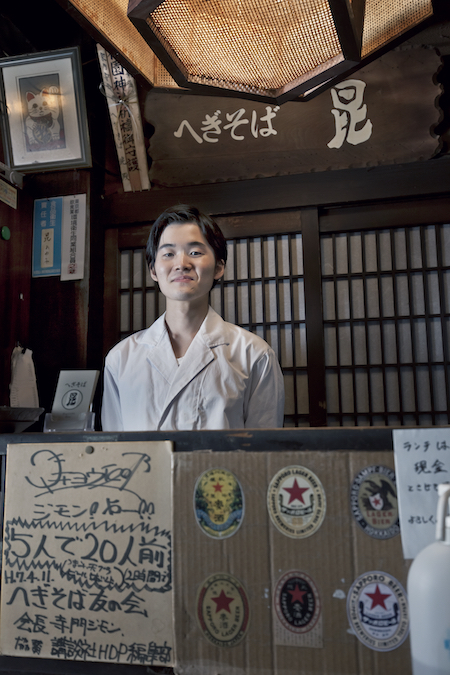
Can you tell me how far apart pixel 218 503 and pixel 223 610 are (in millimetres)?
190

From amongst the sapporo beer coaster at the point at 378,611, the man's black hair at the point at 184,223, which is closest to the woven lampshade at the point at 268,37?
the man's black hair at the point at 184,223

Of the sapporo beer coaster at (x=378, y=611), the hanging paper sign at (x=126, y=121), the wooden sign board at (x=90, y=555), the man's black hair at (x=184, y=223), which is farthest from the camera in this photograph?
the hanging paper sign at (x=126, y=121)

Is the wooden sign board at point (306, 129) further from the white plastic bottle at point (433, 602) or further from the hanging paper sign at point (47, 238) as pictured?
the white plastic bottle at point (433, 602)

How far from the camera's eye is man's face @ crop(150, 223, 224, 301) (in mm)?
2332

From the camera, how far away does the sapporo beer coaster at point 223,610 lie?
0.96m

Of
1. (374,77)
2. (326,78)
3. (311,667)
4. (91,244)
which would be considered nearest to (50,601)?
(311,667)

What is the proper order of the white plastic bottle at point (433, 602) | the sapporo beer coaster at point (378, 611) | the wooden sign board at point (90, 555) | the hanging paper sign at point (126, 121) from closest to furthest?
1. the white plastic bottle at point (433, 602)
2. the sapporo beer coaster at point (378, 611)
3. the wooden sign board at point (90, 555)
4. the hanging paper sign at point (126, 121)

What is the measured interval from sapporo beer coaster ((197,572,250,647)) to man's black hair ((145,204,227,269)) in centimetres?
172

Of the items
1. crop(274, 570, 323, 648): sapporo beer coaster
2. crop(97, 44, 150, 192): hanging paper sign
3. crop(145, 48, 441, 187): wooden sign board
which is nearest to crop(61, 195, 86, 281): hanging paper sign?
crop(97, 44, 150, 192): hanging paper sign

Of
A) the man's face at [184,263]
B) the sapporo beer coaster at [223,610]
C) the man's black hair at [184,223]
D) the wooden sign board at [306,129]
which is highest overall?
the wooden sign board at [306,129]

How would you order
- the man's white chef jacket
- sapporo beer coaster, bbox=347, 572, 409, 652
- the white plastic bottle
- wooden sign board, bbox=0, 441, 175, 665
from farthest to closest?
the man's white chef jacket → wooden sign board, bbox=0, 441, 175, 665 → sapporo beer coaster, bbox=347, 572, 409, 652 → the white plastic bottle

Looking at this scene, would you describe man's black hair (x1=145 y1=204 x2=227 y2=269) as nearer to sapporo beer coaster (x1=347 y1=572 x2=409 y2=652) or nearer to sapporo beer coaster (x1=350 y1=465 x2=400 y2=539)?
sapporo beer coaster (x1=350 y1=465 x2=400 y2=539)

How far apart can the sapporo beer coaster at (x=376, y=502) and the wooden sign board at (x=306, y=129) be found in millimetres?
2939

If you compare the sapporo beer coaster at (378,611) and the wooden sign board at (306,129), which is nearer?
the sapporo beer coaster at (378,611)
